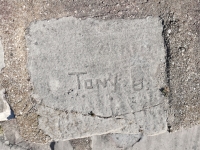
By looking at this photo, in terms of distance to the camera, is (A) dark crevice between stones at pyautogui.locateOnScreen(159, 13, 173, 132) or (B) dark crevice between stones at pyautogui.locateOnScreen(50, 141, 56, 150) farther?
(B) dark crevice between stones at pyautogui.locateOnScreen(50, 141, 56, 150)

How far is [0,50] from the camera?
3156mm

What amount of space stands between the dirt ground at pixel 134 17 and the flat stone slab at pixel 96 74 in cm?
9

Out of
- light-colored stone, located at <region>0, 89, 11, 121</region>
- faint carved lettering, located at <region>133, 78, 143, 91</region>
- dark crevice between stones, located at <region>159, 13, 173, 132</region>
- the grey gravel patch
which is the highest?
dark crevice between stones, located at <region>159, 13, 173, 132</region>

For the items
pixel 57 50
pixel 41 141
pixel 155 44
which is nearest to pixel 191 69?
pixel 155 44

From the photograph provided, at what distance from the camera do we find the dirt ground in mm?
3182

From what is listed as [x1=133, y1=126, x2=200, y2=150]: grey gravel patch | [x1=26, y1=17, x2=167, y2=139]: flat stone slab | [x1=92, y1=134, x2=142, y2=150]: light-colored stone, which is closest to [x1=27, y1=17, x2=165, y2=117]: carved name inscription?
[x1=26, y1=17, x2=167, y2=139]: flat stone slab

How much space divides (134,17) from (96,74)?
867 millimetres

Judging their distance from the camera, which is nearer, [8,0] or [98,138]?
[8,0]

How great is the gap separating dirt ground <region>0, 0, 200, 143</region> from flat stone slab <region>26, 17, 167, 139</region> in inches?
3.5

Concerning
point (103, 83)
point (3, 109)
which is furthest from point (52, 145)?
point (103, 83)

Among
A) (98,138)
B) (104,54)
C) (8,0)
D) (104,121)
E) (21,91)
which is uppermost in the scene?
(8,0)

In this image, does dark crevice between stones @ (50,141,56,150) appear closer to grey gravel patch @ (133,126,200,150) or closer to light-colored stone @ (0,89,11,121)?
light-colored stone @ (0,89,11,121)

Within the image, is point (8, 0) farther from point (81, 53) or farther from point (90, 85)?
point (90, 85)

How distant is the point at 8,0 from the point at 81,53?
43.2 inches
